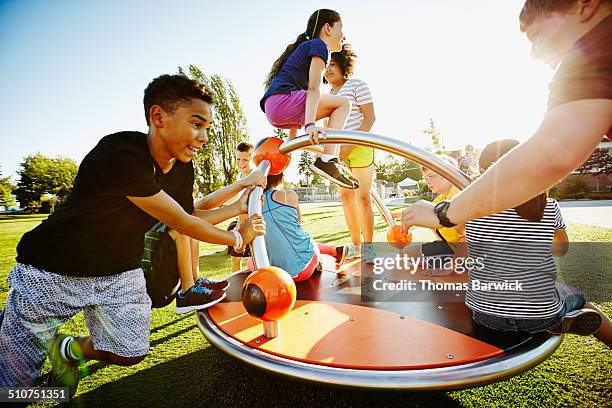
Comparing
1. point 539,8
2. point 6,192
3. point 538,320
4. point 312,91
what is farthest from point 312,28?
point 6,192

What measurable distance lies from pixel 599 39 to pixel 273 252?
6.47 ft

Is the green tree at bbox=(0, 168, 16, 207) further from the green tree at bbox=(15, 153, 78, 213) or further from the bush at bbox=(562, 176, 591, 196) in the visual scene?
the bush at bbox=(562, 176, 591, 196)

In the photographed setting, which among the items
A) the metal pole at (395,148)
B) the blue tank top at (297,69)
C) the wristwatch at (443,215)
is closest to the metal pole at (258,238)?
the metal pole at (395,148)

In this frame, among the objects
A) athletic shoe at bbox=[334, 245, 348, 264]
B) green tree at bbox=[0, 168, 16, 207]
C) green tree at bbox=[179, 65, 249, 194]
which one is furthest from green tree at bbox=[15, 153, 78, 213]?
athletic shoe at bbox=[334, 245, 348, 264]

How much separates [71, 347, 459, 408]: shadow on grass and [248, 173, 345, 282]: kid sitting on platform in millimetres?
804

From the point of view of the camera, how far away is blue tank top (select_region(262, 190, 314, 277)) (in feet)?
7.80

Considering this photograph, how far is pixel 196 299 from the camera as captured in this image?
2.12m

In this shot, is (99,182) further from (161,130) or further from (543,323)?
(543,323)

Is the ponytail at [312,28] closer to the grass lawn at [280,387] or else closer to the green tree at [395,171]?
the grass lawn at [280,387]

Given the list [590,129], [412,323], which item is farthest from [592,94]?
[412,323]

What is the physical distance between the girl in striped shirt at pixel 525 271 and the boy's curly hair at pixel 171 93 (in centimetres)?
138

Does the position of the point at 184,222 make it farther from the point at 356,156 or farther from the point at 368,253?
the point at 368,253

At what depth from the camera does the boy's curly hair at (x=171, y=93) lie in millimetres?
1672

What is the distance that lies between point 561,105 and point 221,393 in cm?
168
